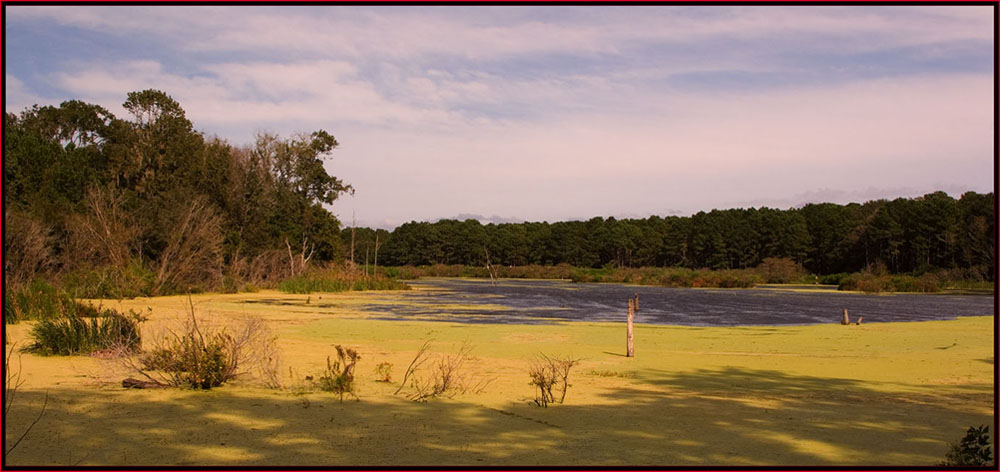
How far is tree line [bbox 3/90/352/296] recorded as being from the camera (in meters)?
32.1

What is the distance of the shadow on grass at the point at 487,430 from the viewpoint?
23.7 feet

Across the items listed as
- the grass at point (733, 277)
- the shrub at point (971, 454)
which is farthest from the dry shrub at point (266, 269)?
the shrub at point (971, 454)

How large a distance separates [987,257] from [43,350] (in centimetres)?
6734

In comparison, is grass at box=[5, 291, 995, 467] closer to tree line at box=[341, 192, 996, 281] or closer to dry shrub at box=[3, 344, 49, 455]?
dry shrub at box=[3, 344, 49, 455]

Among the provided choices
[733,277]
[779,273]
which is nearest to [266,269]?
[733,277]

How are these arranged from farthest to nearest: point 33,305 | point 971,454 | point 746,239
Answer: point 746,239 < point 33,305 < point 971,454

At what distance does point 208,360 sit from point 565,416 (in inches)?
188

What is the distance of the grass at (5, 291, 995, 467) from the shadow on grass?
26 mm

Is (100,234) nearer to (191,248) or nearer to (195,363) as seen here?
(191,248)

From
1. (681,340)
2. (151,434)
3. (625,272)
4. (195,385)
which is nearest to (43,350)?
(195,385)

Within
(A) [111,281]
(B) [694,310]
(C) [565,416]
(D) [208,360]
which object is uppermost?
(A) [111,281]

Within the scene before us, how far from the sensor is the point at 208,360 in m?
10.6

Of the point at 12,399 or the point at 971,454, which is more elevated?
the point at 971,454

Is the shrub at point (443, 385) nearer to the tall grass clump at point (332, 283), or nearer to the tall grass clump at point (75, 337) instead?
the tall grass clump at point (75, 337)
